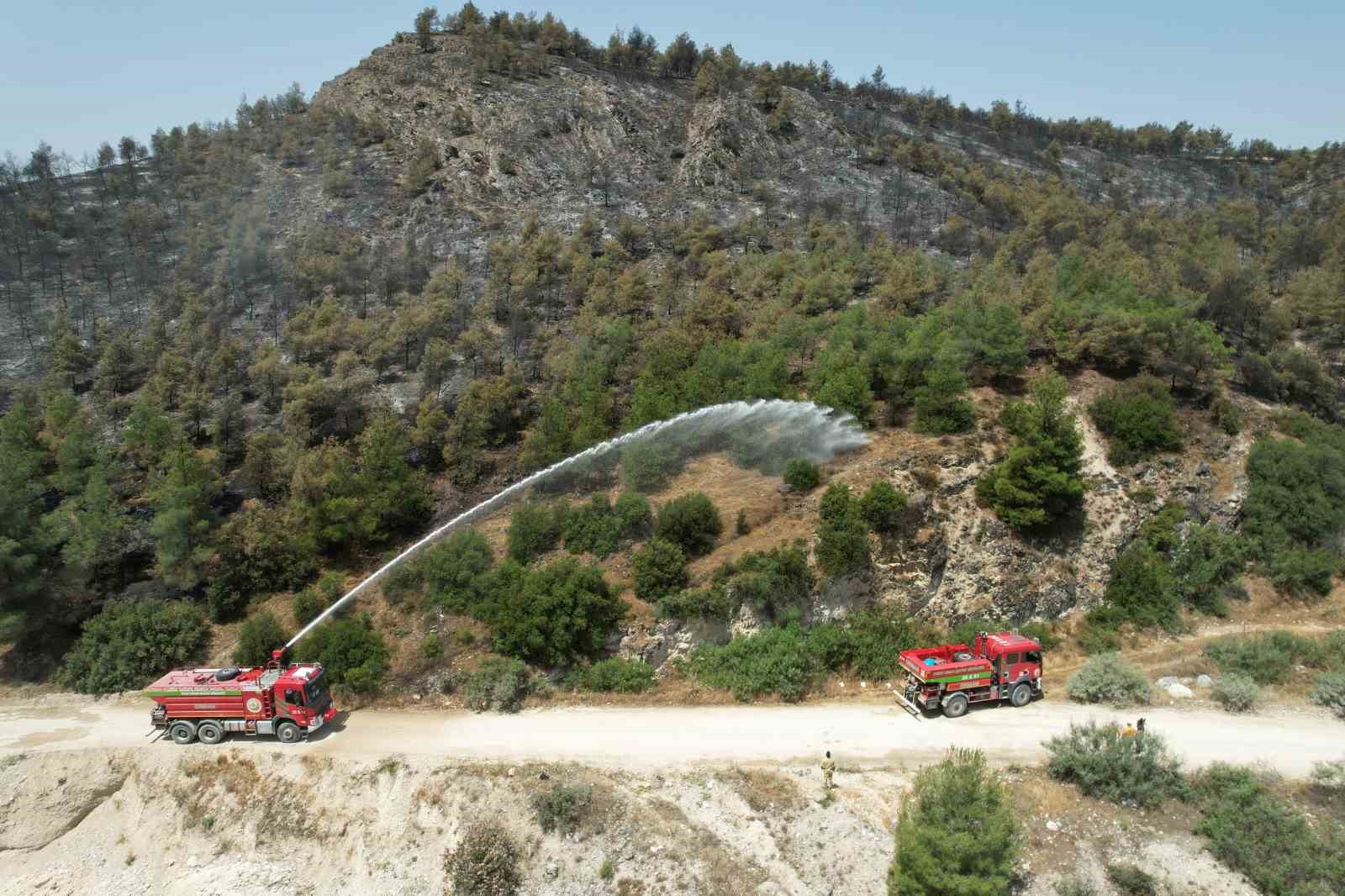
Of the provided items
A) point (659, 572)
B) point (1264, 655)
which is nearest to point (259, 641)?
point (659, 572)

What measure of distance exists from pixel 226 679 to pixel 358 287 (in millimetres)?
38539

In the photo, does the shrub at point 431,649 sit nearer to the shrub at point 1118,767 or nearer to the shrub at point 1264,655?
the shrub at point 1118,767

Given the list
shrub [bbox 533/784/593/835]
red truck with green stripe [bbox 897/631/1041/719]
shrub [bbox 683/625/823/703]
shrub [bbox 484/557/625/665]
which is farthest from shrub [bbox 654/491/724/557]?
shrub [bbox 533/784/593/835]

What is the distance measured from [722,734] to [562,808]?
5818mm

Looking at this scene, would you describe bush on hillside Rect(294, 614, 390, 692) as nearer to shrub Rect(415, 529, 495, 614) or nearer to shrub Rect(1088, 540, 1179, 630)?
shrub Rect(415, 529, 495, 614)

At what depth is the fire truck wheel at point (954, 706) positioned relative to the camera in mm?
24375

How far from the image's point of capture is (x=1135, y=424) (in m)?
37.5

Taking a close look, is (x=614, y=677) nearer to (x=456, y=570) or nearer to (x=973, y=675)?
(x=456, y=570)

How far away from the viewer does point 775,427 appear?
37.5m

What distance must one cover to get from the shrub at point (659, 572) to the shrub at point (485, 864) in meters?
10.8

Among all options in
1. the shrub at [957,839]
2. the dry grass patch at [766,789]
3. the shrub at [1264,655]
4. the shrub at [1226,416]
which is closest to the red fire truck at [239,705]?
the dry grass patch at [766,789]

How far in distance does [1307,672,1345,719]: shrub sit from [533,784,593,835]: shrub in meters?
23.8

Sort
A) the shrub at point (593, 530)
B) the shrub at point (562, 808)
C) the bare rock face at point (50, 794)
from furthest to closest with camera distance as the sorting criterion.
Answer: the shrub at point (593, 530), the bare rock face at point (50, 794), the shrub at point (562, 808)

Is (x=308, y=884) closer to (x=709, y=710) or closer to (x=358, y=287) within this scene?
(x=709, y=710)
